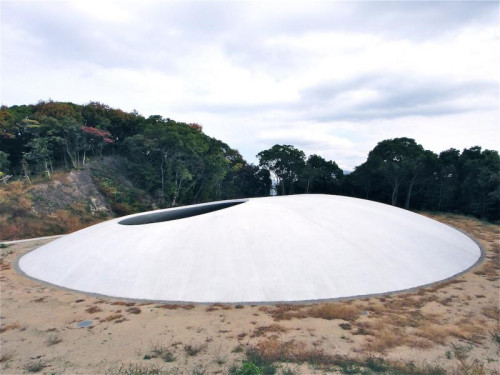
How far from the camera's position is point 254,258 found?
1428cm

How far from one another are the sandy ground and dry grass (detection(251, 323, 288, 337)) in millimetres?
37

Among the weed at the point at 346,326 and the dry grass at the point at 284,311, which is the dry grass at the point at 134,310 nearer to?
the dry grass at the point at 284,311

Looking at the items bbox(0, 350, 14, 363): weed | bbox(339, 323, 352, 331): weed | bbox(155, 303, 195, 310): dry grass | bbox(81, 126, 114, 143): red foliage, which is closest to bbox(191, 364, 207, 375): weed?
bbox(155, 303, 195, 310): dry grass

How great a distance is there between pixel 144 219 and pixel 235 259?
9368 mm

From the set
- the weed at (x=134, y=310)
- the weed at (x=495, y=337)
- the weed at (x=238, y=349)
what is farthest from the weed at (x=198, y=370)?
the weed at (x=495, y=337)

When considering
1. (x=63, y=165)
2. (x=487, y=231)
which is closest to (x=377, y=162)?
(x=487, y=231)

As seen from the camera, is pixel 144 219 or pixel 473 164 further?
pixel 473 164

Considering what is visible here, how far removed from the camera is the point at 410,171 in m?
44.7

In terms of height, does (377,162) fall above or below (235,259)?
above

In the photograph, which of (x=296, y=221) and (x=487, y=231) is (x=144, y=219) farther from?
(x=487, y=231)

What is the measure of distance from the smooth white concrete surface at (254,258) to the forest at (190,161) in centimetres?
2223

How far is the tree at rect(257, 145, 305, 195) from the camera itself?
174 feet

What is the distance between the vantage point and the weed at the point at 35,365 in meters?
8.46

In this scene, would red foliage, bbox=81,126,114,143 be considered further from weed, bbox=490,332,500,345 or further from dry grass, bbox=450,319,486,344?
weed, bbox=490,332,500,345
